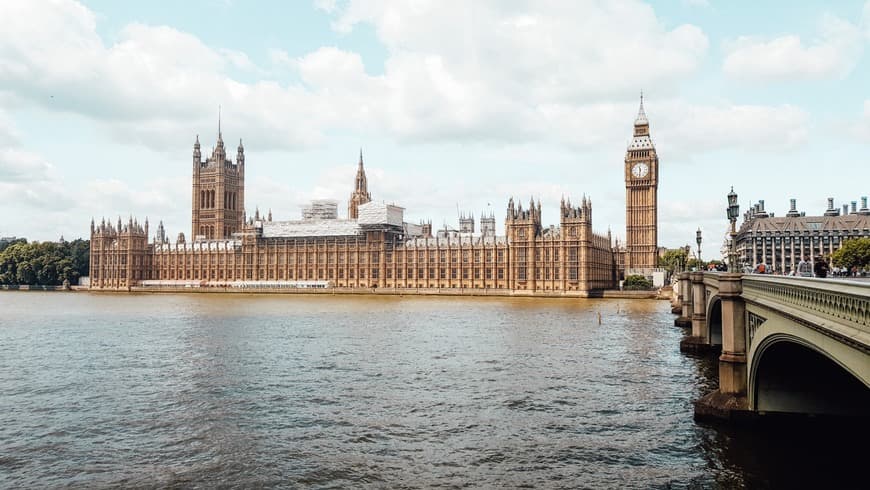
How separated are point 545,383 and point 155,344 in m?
28.3

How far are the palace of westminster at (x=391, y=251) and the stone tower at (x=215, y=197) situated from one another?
0.89 m

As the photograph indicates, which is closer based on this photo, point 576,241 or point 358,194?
point 576,241

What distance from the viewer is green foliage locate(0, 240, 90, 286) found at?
161 metres

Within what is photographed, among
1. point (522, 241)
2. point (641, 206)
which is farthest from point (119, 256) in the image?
point (641, 206)

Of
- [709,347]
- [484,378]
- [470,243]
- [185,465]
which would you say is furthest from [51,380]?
[470,243]

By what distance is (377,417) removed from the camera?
25.5 meters

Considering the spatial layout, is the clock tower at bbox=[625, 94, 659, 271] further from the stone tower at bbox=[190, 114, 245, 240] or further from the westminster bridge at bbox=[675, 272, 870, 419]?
the westminster bridge at bbox=[675, 272, 870, 419]

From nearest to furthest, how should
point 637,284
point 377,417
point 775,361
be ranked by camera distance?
point 775,361 → point 377,417 → point 637,284

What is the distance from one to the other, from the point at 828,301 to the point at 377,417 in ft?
52.8

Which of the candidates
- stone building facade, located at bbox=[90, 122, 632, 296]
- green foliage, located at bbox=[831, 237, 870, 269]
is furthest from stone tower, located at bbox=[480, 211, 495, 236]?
green foliage, located at bbox=[831, 237, 870, 269]

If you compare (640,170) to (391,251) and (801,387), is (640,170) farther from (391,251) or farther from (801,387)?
(801,387)

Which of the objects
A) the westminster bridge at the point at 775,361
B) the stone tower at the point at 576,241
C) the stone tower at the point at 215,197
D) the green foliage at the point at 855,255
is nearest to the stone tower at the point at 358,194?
the stone tower at the point at 215,197

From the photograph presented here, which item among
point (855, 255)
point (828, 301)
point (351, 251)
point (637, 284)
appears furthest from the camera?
point (351, 251)

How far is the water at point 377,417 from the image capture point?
63.4 feet
